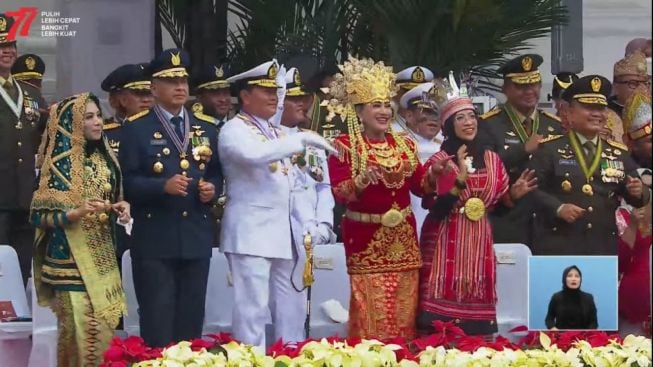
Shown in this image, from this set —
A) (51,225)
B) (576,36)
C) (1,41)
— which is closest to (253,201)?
(51,225)

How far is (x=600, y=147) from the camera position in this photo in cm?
934

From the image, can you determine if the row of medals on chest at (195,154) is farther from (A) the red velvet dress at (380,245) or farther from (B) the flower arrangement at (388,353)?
(B) the flower arrangement at (388,353)

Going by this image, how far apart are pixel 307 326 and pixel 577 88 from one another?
1.89 meters

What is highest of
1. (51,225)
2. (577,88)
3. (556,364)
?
(577,88)

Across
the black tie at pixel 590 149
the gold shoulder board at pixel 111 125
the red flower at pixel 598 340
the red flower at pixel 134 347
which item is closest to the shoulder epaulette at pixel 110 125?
the gold shoulder board at pixel 111 125

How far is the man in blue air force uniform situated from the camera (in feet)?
28.3

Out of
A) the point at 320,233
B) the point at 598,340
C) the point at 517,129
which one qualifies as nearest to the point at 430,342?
the point at 598,340

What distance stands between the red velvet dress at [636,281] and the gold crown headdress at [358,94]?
1326 millimetres

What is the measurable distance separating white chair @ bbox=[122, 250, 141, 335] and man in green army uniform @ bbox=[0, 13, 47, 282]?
25.4 inches

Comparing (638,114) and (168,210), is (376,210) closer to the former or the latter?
(168,210)

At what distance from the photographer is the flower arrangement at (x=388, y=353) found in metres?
7.48

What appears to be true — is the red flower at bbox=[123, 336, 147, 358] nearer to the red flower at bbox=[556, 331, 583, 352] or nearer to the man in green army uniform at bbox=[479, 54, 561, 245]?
the red flower at bbox=[556, 331, 583, 352]

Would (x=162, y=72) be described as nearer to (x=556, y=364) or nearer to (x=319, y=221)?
(x=319, y=221)

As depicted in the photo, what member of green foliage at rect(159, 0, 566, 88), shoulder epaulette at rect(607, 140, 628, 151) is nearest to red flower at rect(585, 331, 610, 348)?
shoulder epaulette at rect(607, 140, 628, 151)
